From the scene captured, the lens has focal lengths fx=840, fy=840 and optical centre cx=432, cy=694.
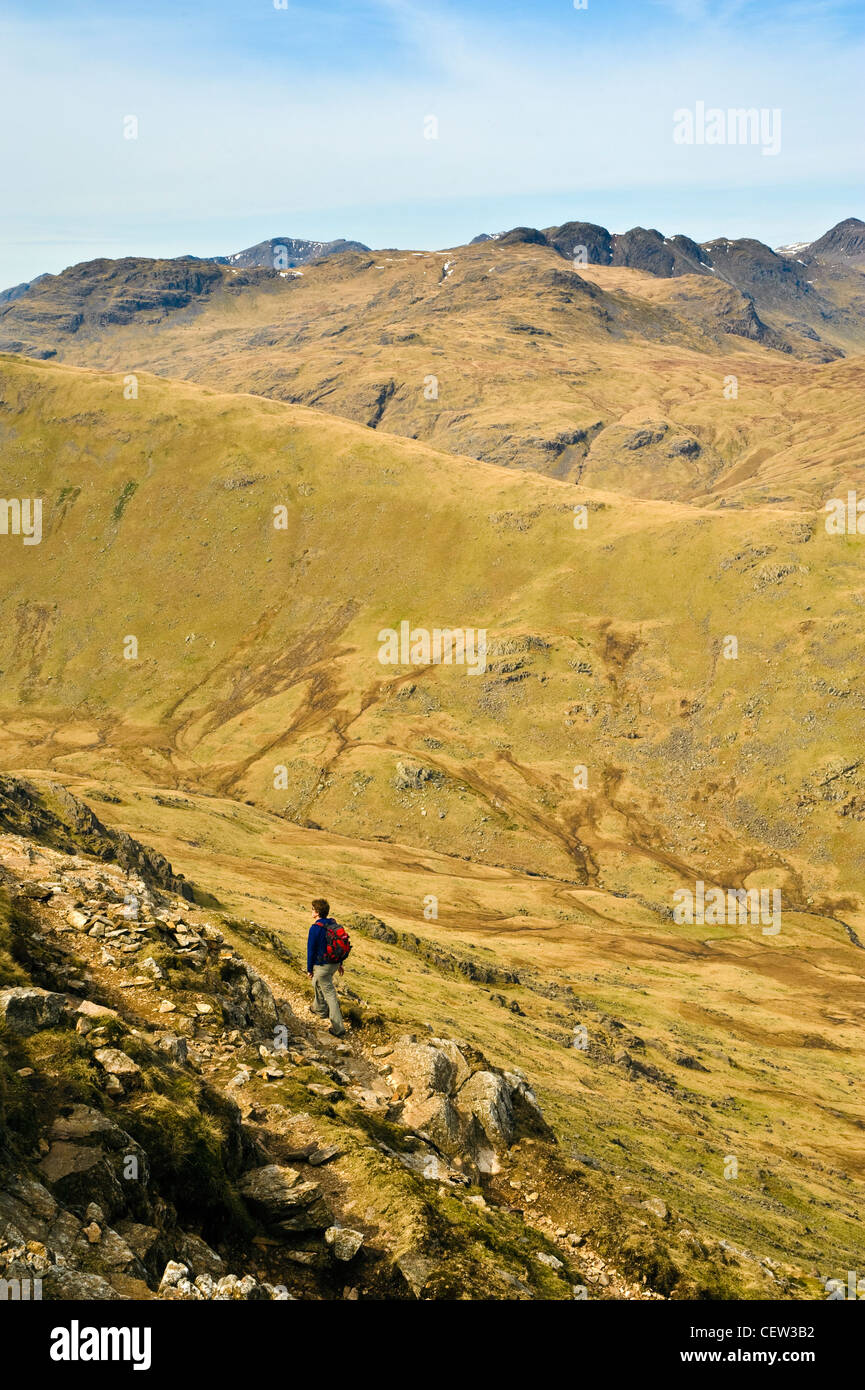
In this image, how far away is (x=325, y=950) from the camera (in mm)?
24484

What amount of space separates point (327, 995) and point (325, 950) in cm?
313

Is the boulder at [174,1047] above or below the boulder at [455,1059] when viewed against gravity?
above

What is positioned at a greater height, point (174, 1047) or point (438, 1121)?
point (174, 1047)

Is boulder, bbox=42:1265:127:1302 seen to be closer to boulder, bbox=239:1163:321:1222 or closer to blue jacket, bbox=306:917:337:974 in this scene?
boulder, bbox=239:1163:321:1222

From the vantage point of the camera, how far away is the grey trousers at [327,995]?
25719 millimetres

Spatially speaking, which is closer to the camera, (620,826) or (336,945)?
(336,945)

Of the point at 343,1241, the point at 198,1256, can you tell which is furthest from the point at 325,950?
the point at 198,1256

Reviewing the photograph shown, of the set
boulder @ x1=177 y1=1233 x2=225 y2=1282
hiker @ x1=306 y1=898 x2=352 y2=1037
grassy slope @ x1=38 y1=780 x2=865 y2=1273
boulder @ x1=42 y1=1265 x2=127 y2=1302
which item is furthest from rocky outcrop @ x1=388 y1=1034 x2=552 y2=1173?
boulder @ x1=42 y1=1265 x2=127 y2=1302

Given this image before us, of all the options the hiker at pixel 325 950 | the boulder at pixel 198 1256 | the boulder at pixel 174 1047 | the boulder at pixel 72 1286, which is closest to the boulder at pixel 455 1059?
the hiker at pixel 325 950

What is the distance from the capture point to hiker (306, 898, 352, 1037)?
24078mm

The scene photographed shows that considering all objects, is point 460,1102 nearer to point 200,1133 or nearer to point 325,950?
point 325,950

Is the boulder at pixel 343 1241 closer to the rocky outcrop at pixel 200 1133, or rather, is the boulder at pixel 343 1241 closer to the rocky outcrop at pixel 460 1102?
the rocky outcrop at pixel 200 1133

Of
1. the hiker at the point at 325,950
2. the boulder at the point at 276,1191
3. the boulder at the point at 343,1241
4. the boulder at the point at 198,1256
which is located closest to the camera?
the boulder at the point at 198,1256

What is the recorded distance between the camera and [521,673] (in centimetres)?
18238
